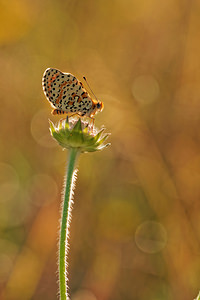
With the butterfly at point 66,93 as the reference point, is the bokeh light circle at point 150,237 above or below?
below

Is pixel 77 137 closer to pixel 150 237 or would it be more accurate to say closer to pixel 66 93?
pixel 66 93

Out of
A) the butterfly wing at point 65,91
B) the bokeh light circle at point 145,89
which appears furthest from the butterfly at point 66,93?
the bokeh light circle at point 145,89

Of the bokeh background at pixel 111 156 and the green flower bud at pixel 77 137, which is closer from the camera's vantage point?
the green flower bud at pixel 77 137

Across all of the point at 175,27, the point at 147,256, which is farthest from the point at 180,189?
the point at 175,27

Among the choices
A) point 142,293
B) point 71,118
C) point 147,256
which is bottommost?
point 142,293

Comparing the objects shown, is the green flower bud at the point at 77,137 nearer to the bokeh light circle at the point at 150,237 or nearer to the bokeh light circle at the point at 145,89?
the bokeh light circle at the point at 150,237

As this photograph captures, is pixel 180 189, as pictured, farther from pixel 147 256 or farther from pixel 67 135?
pixel 67 135

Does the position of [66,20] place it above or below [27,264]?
above

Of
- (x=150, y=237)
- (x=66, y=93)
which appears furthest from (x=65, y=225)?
(x=150, y=237)
